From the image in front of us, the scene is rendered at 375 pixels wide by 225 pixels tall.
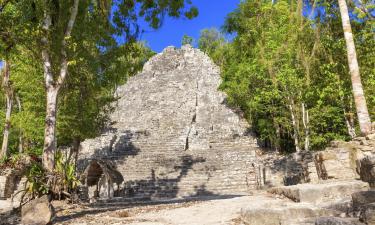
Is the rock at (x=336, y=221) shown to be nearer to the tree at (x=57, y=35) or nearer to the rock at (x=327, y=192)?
the rock at (x=327, y=192)

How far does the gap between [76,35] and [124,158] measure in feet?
35.8

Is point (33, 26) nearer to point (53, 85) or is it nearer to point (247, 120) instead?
point (53, 85)

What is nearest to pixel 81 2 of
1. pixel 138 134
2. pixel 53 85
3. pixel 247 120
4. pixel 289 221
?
pixel 53 85

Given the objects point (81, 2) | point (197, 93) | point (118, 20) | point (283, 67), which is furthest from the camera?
point (197, 93)

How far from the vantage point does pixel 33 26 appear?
7.15 metres

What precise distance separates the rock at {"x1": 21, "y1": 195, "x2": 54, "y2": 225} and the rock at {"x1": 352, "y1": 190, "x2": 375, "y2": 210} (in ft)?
16.0

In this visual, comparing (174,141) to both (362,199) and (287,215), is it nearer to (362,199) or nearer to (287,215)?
(287,215)

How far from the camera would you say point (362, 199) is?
3.86 m

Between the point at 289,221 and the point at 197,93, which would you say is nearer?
the point at 289,221

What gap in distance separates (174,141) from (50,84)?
14044mm

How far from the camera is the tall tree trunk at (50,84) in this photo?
23.7 ft

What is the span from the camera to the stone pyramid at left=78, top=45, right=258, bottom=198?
48.7 feet

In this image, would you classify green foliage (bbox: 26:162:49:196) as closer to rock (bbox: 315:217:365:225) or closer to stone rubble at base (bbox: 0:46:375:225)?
stone rubble at base (bbox: 0:46:375:225)

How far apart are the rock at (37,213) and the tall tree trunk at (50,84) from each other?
1.23 meters
